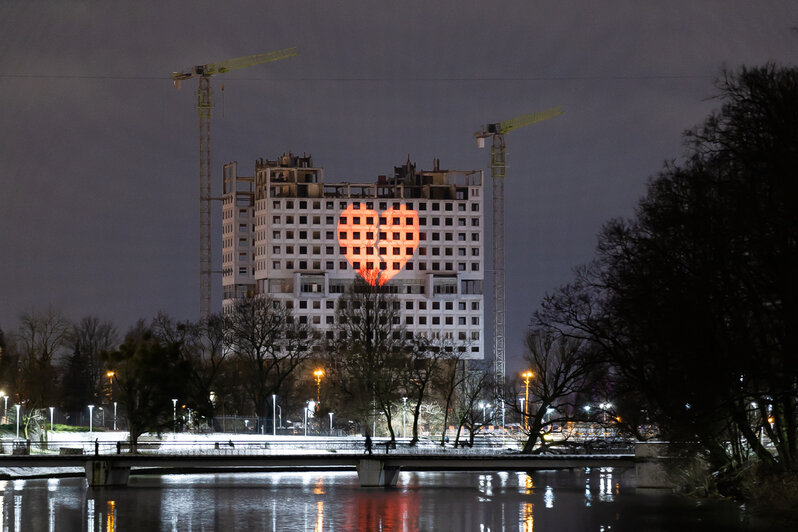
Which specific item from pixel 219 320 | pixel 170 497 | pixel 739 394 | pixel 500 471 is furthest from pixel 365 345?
pixel 739 394

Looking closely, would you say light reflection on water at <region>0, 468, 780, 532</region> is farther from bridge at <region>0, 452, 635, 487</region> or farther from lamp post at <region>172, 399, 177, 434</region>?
lamp post at <region>172, 399, 177, 434</region>

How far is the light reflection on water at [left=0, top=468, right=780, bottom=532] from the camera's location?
2313 inches

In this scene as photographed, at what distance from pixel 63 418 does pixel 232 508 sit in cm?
8240

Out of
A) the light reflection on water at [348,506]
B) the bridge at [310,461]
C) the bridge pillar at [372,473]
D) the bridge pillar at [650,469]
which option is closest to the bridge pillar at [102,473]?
the bridge at [310,461]

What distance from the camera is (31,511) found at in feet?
219

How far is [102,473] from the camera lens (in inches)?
3376

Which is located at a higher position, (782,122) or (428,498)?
(782,122)

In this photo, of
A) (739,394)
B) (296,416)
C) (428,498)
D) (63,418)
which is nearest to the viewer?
(739,394)

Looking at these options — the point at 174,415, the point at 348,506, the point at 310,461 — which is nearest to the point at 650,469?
the point at 348,506

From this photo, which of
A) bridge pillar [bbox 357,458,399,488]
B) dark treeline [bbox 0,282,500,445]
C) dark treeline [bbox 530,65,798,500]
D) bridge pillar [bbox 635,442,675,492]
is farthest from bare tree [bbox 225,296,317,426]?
dark treeline [bbox 530,65,798,500]

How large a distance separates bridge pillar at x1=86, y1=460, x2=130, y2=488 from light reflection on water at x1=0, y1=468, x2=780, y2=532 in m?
1.05

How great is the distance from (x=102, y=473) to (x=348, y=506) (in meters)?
23.5

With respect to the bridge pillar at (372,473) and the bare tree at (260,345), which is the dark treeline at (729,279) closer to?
the bridge pillar at (372,473)

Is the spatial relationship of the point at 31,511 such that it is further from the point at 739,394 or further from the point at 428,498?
the point at 739,394
